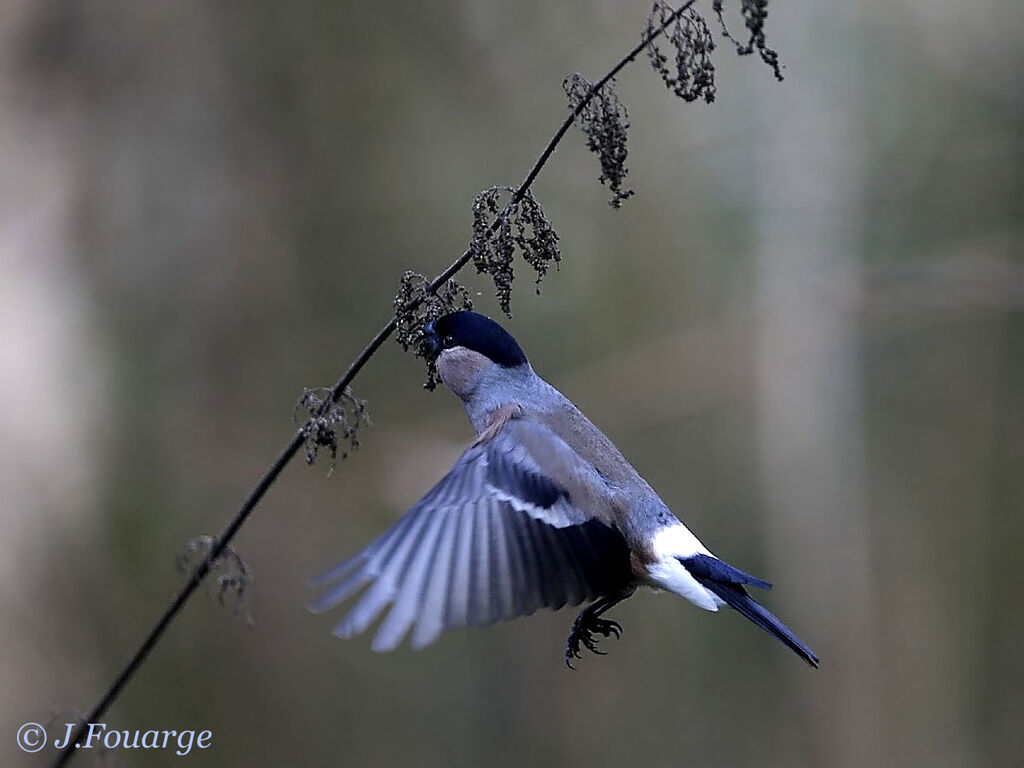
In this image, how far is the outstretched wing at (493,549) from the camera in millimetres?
1749

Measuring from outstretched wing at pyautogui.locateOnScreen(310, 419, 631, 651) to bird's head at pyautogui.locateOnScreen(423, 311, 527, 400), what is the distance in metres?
0.19

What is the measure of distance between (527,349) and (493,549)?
2.50 meters

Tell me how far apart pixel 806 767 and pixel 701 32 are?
3425 mm

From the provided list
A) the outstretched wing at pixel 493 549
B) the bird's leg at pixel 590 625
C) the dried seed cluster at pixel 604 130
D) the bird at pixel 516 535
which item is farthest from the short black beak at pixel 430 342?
the bird's leg at pixel 590 625

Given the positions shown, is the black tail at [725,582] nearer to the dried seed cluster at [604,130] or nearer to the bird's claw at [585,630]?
the bird's claw at [585,630]

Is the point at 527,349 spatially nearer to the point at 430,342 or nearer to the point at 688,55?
the point at 430,342

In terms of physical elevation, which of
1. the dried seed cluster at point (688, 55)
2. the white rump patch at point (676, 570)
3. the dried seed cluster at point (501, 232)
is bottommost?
the dried seed cluster at point (501, 232)

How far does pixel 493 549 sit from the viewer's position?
199cm

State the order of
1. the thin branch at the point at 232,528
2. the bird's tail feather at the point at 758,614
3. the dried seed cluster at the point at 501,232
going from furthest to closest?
the bird's tail feather at the point at 758,614
the dried seed cluster at the point at 501,232
the thin branch at the point at 232,528

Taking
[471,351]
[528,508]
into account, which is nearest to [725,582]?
[528,508]

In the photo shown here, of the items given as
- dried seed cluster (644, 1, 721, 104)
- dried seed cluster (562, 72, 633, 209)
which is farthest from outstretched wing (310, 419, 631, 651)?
dried seed cluster (644, 1, 721, 104)

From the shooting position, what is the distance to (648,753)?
4.35 metres

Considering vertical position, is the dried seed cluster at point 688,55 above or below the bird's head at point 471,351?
below

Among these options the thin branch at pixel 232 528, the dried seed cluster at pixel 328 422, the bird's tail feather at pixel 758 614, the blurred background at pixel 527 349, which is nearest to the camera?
the thin branch at pixel 232 528
